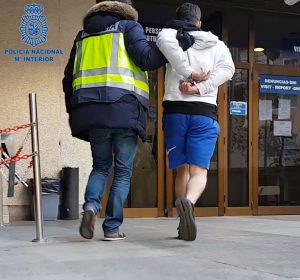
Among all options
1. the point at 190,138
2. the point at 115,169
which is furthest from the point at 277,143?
the point at 115,169

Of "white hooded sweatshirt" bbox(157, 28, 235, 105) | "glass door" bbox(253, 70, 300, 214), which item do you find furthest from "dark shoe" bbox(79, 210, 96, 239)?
"glass door" bbox(253, 70, 300, 214)

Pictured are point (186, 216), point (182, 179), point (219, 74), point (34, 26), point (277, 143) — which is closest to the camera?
point (186, 216)

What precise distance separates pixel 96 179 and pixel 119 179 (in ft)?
0.63

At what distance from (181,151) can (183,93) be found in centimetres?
Answer: 50

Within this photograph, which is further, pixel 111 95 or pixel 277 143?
pixel 277 143

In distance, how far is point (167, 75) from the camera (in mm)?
4520

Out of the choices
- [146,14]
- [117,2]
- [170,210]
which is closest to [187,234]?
[117,2]

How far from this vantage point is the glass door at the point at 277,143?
862cm

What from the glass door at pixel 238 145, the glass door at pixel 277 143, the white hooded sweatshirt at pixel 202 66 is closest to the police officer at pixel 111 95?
the white hooded sweatshirt at pixel 202 66

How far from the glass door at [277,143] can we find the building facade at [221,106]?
17 millimetres

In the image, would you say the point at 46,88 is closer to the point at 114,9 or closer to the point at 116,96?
the point at 114,9

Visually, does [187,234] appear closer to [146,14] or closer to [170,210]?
[170,210]

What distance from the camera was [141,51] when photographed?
4.03 m

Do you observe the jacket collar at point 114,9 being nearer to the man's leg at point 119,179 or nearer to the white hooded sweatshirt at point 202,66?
the white hooded sweatshirt at point 202,66
